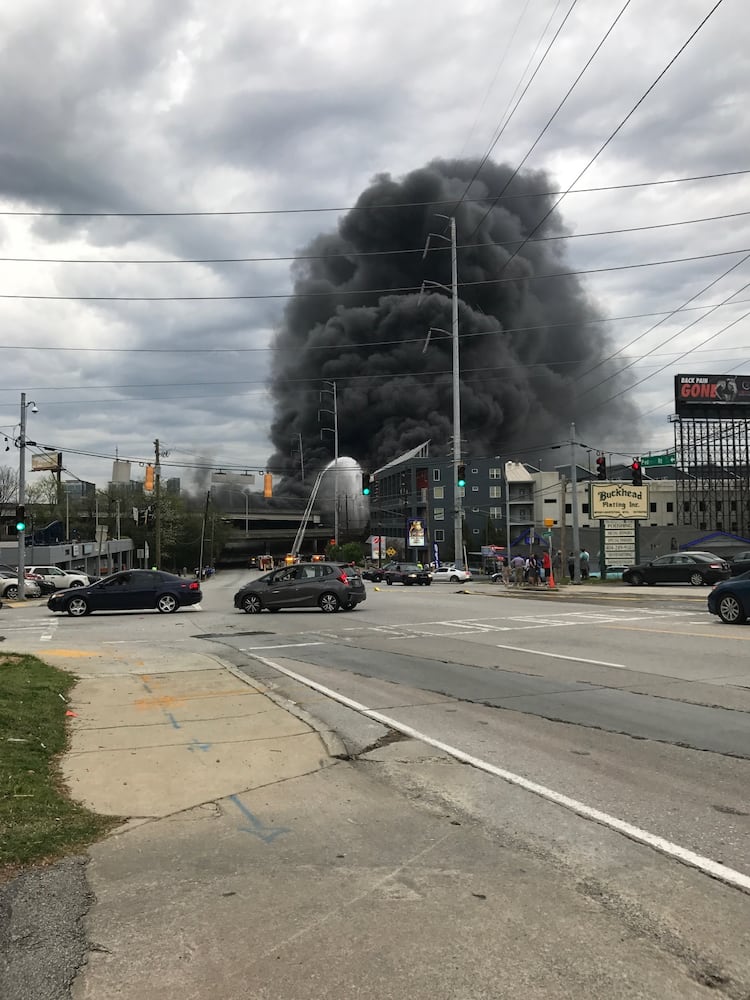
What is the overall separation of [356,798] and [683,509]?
8007 cm

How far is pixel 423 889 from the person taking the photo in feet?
12.6

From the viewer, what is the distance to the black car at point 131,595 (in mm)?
23297

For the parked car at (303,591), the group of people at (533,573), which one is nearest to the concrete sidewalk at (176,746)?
the parked car at (303,591)

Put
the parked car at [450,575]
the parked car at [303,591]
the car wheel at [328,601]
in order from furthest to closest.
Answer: the parked car at [450,575], the car wheel at [328,601], the parked car at [303,591]

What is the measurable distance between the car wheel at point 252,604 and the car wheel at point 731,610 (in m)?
12.4

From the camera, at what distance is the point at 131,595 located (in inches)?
923

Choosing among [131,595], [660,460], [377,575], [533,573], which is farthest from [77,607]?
[660,460]

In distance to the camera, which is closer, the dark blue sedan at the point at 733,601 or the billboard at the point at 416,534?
the dark blue sedan at the point at 733,601

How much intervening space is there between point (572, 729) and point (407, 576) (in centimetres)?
4089

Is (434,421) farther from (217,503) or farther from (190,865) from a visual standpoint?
(190,865)

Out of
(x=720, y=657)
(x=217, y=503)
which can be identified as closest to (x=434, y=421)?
(x=217, y=503)

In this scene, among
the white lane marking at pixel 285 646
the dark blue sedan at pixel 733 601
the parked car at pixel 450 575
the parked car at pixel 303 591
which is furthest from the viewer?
the parked car at pixel 450 575

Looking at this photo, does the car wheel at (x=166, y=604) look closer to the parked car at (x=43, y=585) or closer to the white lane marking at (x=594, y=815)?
the white lane marking at (x=594, y=815)

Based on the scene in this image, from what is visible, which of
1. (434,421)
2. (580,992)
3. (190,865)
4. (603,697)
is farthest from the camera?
(434,421)
